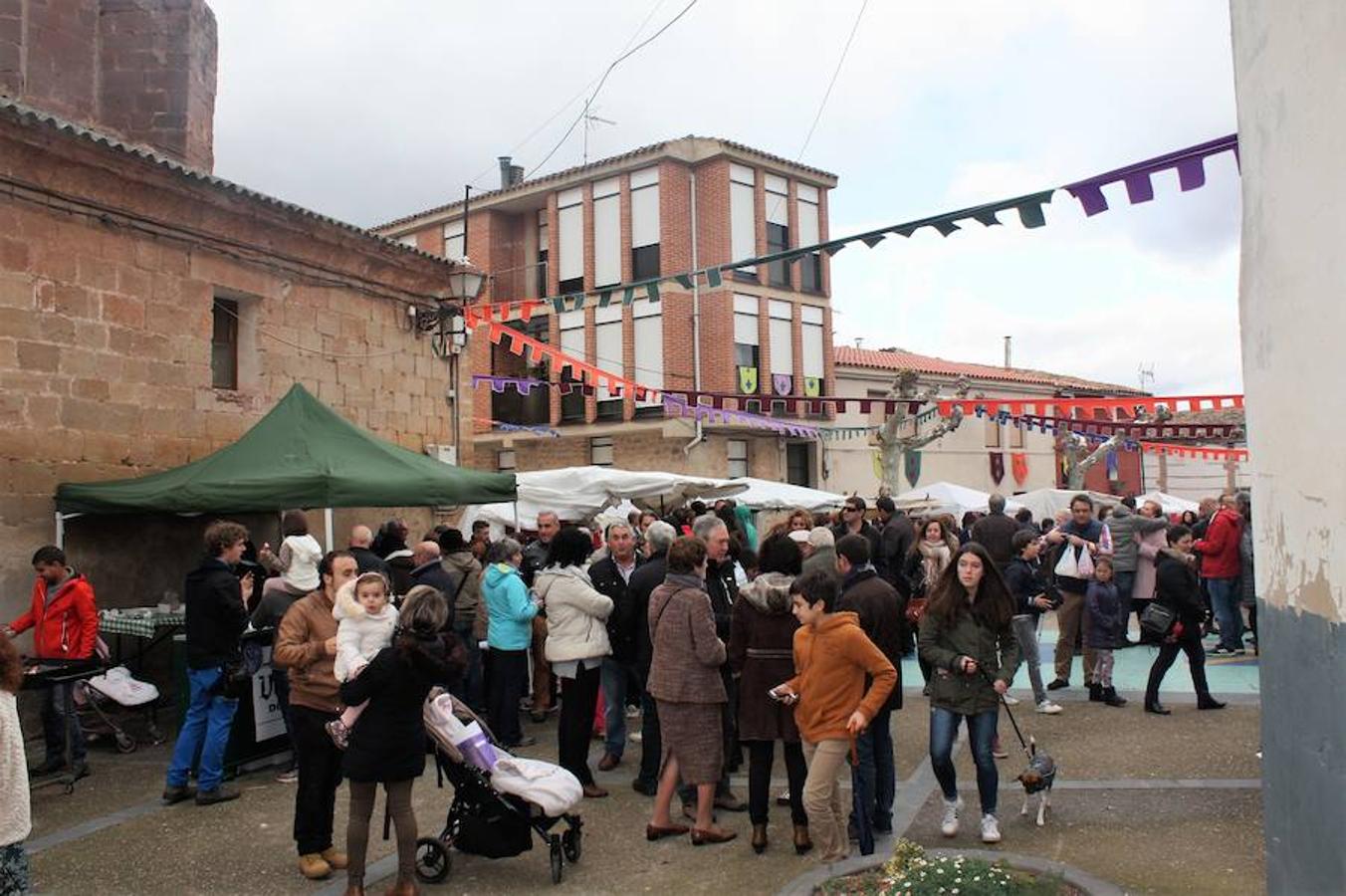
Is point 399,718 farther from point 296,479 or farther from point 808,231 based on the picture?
point 808,231

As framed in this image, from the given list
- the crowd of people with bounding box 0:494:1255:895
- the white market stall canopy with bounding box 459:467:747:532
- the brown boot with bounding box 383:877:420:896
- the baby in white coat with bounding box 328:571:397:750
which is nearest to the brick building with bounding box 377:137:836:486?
the white market stall canopy with bounding box 459:467:747:532

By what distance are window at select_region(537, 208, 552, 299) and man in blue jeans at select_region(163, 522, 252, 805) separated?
981 inches

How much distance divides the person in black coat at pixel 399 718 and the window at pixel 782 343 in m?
24.1

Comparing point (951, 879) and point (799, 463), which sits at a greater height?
point (799, 463)

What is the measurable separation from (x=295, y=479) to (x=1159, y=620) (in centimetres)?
681

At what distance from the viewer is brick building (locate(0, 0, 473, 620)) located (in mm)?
8477

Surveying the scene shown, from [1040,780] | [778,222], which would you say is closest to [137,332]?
[1040,780]

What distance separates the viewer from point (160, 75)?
1270cm

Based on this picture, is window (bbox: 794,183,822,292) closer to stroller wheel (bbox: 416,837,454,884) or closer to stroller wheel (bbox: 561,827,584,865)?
stroller wheel (bbox: 561,827,584,865)

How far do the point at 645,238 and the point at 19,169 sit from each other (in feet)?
68.1

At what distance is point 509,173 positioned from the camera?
1294 inches

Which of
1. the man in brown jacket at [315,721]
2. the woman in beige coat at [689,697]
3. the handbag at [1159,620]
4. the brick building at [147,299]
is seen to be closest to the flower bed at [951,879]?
the woman in beige coat at [689,697]

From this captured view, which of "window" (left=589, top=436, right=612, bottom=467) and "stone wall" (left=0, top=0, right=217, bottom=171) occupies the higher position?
"stone wall" (left=0, top=0, right=217, bottom=171)

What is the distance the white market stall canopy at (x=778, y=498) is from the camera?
16.8m
